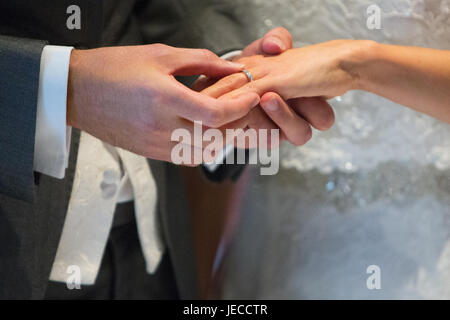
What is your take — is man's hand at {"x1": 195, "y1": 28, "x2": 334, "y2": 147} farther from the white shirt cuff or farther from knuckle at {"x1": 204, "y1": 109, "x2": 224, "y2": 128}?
the white shirt cuff

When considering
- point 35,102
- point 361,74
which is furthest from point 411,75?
point 35,102

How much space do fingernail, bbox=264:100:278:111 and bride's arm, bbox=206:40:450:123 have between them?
0.8 inches

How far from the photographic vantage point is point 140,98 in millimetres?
460

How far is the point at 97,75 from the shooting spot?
472 millimetres

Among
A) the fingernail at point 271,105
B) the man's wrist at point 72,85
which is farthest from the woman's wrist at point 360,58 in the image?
the man's wrist at point 72,85

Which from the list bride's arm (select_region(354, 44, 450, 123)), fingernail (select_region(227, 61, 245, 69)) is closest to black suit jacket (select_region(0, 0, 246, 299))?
fingernail (select_region(227, 61, 245, 69))

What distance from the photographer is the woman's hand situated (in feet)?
1.81

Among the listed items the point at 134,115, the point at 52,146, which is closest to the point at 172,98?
the point at 134,115

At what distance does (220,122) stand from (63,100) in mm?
175

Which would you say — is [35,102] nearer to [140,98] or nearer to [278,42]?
[140,98]

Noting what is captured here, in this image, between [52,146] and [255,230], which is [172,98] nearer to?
[52,146]

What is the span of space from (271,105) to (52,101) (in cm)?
→ 26

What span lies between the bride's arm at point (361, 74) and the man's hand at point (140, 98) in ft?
0.20
